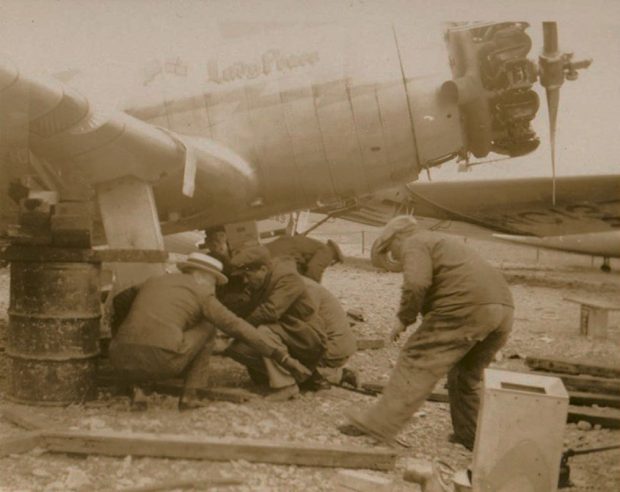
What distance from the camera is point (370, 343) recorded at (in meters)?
6.72

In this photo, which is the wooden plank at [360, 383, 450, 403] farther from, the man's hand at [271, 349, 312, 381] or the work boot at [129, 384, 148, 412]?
the work boot at [129, 384, 148, 412]

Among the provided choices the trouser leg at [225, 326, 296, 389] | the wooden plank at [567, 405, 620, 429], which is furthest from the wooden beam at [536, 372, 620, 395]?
the trouser leg at [225, 326, 296, 389]

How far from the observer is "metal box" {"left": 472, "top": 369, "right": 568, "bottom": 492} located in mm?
2799

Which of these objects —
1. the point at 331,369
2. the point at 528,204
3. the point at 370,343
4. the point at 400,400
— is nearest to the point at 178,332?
the point at 400,400

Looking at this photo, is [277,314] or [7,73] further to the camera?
[277,314]

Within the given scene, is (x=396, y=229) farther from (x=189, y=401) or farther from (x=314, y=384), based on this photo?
(x=189, y=401)

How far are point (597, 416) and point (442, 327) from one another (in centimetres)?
131

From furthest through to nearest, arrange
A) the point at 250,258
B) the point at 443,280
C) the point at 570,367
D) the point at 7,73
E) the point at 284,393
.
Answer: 1. the point at 570,367
2. the point at 250,258
3. the point at 284,393
4. the point at 443,280
5. the point at 7,73

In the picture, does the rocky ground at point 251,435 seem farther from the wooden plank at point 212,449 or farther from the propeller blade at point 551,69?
the propeller blade at point 551,69

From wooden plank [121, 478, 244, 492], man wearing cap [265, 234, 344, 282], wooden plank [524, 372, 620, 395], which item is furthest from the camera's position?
man wearing cap [265, 234, 344, 282]

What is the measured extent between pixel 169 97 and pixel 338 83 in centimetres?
148

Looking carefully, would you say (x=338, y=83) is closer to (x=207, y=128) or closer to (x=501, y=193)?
(x=207, y=128)

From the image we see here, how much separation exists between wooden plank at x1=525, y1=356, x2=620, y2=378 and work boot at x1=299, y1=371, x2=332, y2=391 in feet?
6.25

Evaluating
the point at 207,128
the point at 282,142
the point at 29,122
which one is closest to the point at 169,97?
the point at 207,128
